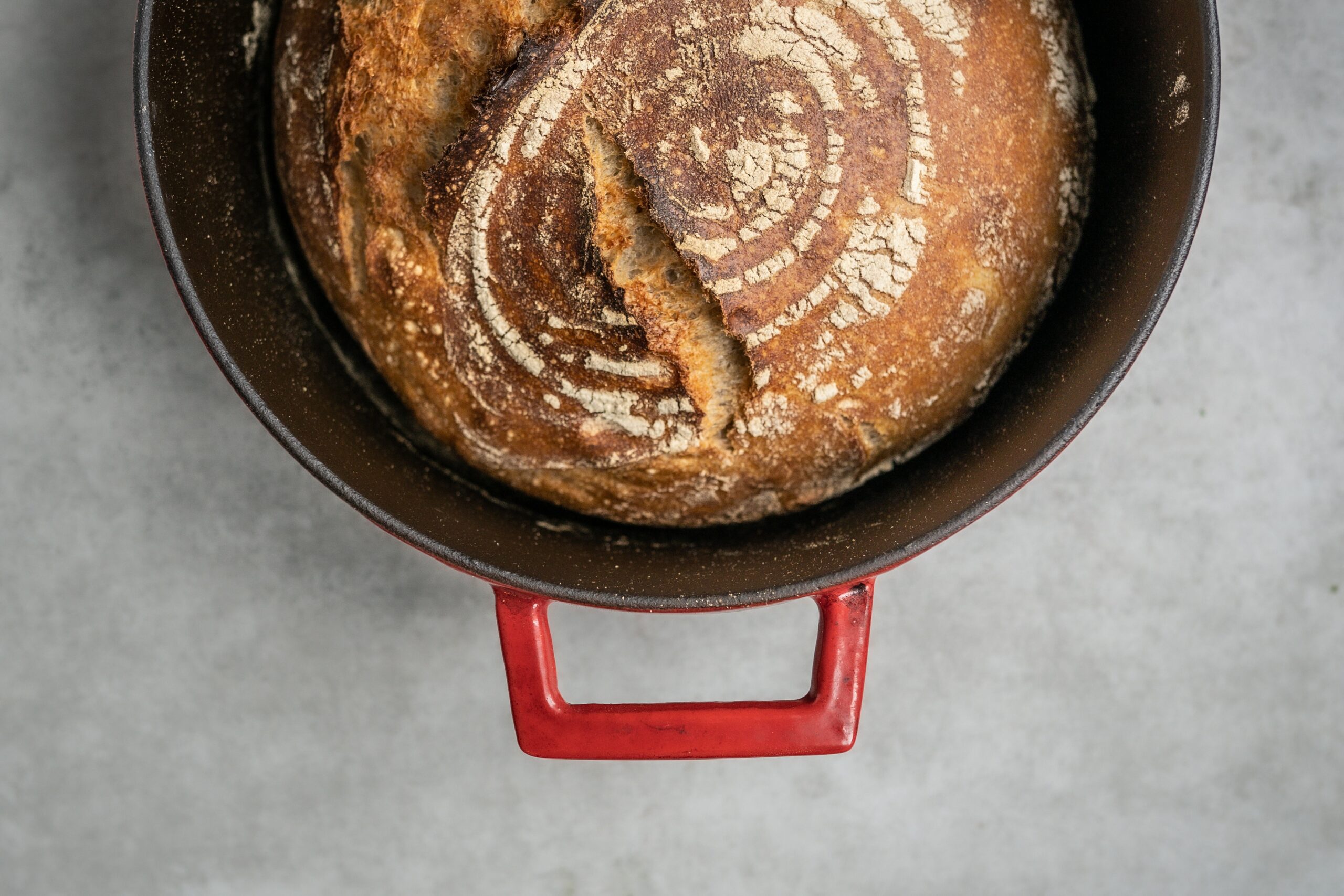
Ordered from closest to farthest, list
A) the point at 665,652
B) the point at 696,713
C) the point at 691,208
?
the point at 691,208
the point at 696,713
the point at 665,652

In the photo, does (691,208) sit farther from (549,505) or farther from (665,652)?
(665,652)

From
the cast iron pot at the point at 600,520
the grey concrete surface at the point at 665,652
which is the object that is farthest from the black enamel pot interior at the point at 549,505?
the grey concrete surface at the point at 665,652

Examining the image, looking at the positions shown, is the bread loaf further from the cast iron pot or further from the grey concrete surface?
the grey concrete surface

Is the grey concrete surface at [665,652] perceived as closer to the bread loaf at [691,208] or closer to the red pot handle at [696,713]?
the red pot handle at [696,713]

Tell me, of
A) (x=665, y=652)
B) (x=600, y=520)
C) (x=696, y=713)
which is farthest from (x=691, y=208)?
(x=665, y=652)

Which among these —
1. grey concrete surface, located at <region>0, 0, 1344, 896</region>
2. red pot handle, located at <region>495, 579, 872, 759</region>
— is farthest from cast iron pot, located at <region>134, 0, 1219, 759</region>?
grey concrete surface, located at <region>0, 0, 1344, 896</region>

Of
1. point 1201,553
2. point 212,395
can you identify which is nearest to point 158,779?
point 212,395
